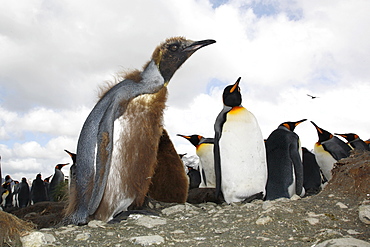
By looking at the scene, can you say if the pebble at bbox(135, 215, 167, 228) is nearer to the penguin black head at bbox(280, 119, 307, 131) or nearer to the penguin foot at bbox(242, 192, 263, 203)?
the penguin foot at bbox(242, 192, 263, 203)

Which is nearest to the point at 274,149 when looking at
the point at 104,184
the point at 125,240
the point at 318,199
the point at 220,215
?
the point at 318,199

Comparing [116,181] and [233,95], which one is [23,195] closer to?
[233,95]

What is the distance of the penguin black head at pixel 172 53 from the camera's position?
3.72m

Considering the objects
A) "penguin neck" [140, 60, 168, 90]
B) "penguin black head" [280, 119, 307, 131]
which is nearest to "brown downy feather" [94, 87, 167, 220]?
"penguin neck" [140, 60, 168, 90]

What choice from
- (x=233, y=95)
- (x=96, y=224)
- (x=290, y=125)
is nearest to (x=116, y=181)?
(x=96, y=224)

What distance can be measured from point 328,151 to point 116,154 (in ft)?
20.1

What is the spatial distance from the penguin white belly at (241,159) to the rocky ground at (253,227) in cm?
139

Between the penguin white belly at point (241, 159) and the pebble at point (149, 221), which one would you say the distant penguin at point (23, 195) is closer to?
the penguin white belly at point (241, 159)

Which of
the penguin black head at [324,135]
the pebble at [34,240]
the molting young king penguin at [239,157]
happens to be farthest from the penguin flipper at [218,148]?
the penguin black head at [324,135]

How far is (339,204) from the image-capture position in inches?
120

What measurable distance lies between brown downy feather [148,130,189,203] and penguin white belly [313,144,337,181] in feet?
15.9

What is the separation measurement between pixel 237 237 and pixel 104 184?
4.04 feet

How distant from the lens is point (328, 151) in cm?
807

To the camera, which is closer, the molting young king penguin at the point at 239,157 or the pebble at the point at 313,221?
the pebble at the point at 313,221
